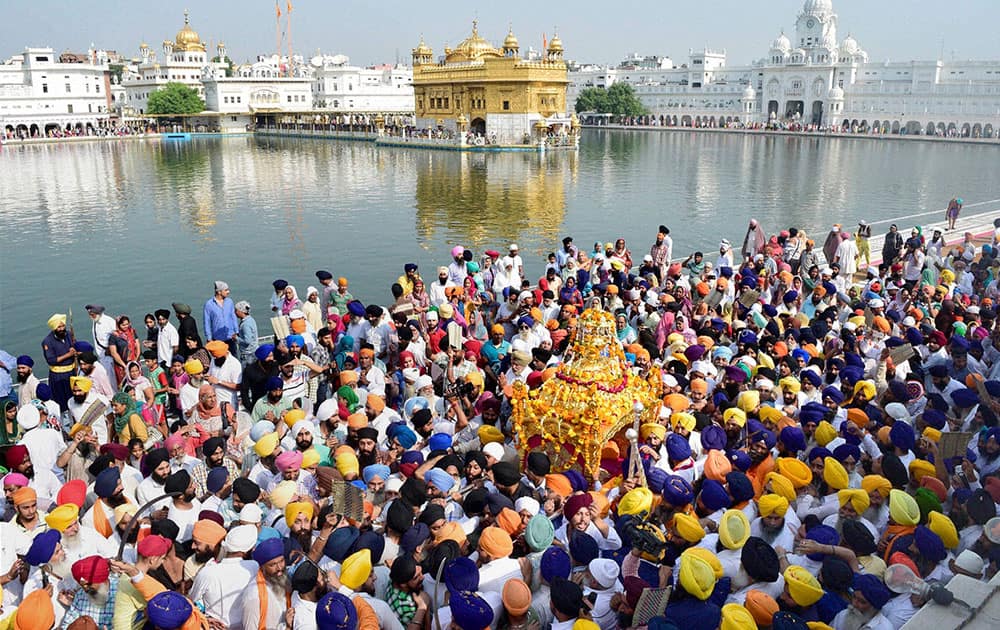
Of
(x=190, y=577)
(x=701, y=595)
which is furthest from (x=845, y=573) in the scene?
(x=190, y=577)

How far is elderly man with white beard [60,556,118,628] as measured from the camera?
120 inches

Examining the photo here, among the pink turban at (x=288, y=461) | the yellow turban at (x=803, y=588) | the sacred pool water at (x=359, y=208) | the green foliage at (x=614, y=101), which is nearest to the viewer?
the yellow turban at (x=803, y=588)

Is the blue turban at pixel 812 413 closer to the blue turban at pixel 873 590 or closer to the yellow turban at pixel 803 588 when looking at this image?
the blue turban at pixel 873 590

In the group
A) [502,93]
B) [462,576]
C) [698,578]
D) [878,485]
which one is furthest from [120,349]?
[502,93]

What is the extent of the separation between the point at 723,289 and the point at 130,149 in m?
44.3

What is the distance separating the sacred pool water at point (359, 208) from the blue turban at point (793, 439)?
842 cm

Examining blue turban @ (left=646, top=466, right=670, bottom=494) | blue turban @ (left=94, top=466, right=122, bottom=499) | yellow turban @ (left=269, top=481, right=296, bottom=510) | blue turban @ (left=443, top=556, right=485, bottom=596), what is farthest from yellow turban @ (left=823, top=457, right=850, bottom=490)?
blue turban @ (left=94, top=466, right=122, bottom=499)

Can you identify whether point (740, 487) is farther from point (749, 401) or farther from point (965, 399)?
point (965, 399)

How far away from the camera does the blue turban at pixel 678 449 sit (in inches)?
170

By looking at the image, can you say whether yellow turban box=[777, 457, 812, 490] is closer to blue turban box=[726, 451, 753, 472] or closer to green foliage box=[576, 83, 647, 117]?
blue turban box=[726, 451, 753, 472]

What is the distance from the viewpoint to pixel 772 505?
3.55 metres

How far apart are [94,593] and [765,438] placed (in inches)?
141

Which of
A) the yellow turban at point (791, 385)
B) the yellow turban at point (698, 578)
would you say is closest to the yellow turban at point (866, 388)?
the yellow turban at point (791, 385)

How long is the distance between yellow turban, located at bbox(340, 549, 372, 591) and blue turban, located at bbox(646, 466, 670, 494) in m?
1.75
